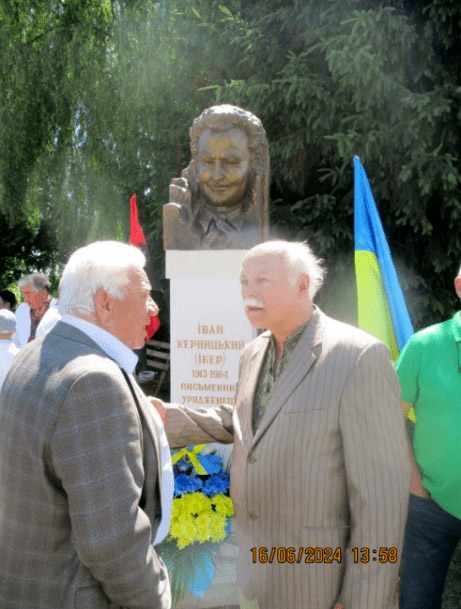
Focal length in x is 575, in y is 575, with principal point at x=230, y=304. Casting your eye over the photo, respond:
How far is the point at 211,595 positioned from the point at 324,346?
1725 mm

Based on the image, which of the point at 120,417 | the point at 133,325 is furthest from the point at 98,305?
the point at 120,417

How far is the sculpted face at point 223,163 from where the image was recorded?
3174 millimetres

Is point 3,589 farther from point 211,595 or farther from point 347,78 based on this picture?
point 347,78

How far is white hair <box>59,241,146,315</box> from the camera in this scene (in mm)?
1440

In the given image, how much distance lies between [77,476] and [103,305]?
422 millimetres

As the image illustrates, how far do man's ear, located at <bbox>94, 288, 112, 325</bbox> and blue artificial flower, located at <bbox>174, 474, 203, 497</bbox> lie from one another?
5.43 ft

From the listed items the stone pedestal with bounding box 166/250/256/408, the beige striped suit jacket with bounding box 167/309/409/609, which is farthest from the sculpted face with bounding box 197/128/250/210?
the beige striped suit jacket with bounding box 167/309/409/609

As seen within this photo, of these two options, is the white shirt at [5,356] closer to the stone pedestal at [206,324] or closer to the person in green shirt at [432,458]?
the stone pedestal at [206,324]

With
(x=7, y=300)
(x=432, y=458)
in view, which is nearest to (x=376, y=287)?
(x=432, y=458)

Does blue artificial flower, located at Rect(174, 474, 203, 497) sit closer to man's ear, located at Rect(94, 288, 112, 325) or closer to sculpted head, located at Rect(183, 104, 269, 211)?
sculpted head, located at Rect(183, 104, 269, 211)

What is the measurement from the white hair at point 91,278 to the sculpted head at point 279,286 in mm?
428

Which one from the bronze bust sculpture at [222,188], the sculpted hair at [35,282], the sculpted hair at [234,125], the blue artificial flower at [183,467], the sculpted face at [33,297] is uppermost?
the sculpted hair at [234,125]

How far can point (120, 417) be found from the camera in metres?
1.29

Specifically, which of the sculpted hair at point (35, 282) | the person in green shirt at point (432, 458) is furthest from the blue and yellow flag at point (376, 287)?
the sculpted hair at point (35, 282)
